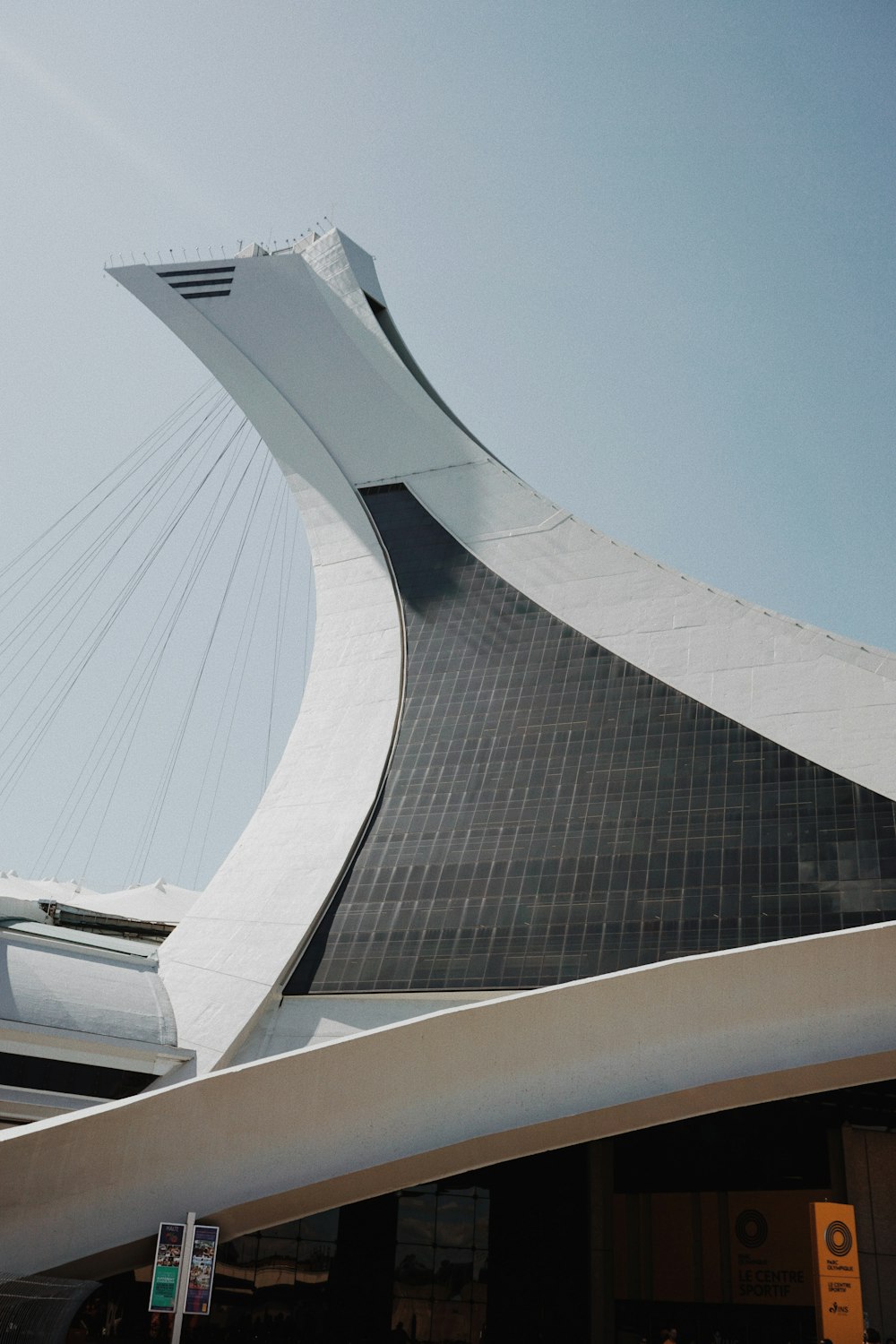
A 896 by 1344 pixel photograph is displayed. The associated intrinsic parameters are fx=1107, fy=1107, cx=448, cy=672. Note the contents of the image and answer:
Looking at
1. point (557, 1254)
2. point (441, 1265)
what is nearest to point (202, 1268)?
point (441, 1265)

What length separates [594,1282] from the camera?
46.0 feet

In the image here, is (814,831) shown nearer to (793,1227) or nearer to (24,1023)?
(793,1227)

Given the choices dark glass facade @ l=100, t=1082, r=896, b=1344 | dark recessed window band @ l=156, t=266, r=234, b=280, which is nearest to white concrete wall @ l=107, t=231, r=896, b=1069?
dark recessed window band @ l=156, t=266, r=234, b=280

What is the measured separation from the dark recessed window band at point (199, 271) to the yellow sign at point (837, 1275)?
24159mm

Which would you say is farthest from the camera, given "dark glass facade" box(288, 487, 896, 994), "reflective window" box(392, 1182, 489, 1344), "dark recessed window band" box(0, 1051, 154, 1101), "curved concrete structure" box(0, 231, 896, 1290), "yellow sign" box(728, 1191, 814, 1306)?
"yellow sign" box(728, 1191, 814, 1306)

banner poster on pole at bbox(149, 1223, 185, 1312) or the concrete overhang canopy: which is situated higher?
the concrete overhang canopy

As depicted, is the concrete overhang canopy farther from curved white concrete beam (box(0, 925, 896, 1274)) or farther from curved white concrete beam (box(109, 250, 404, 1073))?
curved white concrete beam (box(0, 925, 896, 1274))

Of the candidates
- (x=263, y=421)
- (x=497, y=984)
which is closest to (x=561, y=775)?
(x=497, y=984)

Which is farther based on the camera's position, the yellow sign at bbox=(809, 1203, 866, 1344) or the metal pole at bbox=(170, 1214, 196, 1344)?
the yellow sign at bbox=(809, 1203, 866, 1344)

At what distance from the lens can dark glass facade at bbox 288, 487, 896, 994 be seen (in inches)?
515

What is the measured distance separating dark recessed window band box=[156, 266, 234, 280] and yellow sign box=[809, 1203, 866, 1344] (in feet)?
79.3

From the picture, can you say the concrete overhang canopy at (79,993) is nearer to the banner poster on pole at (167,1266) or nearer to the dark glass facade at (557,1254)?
the dark glass facade at (557,1254)

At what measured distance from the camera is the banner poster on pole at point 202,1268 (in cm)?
741

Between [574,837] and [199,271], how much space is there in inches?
744
